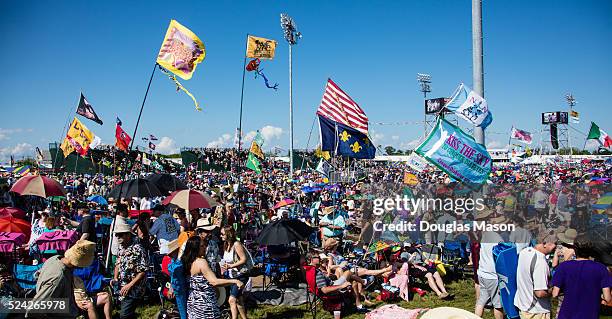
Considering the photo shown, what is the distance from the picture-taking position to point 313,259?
7.11m

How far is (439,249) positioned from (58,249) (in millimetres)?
7235

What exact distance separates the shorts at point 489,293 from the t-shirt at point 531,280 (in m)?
0.91

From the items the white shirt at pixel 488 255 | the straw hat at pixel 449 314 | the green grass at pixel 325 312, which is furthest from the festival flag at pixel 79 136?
the straw hat at pixel 449 314

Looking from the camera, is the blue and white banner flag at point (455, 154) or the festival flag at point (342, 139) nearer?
the blue and white banner flag at point (455, 154)

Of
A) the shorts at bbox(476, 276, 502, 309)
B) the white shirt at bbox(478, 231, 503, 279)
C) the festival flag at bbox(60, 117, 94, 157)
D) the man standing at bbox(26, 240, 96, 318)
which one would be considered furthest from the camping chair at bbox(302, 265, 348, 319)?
the festival flag at bbox(60, 117, 94, 157)

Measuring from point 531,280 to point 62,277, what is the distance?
472 cm

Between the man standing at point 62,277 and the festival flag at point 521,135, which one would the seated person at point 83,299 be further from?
the festival flag at point 521,135

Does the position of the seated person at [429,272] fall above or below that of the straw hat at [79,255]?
below

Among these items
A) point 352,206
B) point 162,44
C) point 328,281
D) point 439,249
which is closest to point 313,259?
point 328,281

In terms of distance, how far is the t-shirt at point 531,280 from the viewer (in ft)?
13.8

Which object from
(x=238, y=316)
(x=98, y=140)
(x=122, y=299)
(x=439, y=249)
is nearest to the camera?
(x=122, y=299)

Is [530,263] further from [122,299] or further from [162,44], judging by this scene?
[162,44]

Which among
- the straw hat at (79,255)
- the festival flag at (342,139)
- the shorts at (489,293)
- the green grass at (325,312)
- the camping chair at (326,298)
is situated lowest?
the green grass at (325,312)

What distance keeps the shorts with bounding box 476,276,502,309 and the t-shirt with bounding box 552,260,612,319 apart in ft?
4.88
